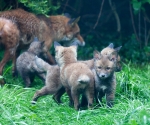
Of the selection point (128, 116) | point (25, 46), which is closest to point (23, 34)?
point (25, 46)

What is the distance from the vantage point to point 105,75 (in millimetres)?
7492

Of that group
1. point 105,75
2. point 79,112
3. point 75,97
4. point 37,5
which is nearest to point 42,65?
point 75,97

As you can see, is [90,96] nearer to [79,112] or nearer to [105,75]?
[105,75]

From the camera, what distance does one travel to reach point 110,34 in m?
13.9

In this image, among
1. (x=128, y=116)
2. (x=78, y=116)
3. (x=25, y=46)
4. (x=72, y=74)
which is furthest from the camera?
(x=25, y=46)

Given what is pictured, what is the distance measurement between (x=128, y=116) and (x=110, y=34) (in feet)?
25.3

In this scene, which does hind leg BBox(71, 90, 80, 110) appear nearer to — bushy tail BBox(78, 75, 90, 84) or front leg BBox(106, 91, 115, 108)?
bushy tail BBox(78, 75, 90, 84)

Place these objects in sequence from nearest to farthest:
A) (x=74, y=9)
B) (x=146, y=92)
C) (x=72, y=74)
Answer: (x=72, y=74) → (x=146, y=92) → (x=74, y=9)

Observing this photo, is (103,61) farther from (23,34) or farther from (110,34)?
(110,34)

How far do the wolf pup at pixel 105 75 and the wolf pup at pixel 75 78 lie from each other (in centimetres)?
14

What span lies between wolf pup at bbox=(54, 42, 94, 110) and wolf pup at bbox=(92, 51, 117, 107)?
0.46 feet

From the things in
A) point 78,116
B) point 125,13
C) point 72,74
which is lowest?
point 78,116

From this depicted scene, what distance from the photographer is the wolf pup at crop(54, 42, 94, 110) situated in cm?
743

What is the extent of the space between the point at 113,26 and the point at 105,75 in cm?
704
